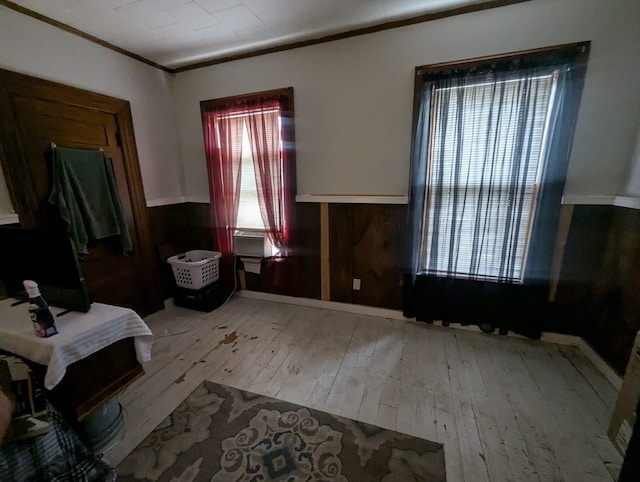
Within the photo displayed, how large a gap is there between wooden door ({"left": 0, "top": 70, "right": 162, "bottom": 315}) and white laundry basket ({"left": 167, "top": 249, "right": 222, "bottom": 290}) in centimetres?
23

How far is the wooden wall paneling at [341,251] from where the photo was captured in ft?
8.00

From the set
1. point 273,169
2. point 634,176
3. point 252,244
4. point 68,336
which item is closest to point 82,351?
point 68,336

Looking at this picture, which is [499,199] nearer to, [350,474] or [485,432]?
[485,432]

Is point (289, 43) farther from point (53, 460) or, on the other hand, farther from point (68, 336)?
point (53, 460)

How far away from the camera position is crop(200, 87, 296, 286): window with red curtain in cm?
241

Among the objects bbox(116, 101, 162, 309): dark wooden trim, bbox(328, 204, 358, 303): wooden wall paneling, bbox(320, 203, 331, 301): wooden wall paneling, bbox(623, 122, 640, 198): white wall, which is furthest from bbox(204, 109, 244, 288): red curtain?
bbox(623, 122, 640, 198): white wall

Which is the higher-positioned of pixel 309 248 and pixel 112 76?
pixel 112 76

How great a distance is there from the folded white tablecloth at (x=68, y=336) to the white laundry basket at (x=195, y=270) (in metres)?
1.20

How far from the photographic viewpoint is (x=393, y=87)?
2092 millimetres

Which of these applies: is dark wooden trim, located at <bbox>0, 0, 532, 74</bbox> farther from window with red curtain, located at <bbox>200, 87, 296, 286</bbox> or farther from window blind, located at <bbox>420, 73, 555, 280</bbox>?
window blind, located at <bbox>420, 73, 555, 280</bbox>

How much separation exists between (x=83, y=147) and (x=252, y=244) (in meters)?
1.54

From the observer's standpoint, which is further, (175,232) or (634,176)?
(175,232)

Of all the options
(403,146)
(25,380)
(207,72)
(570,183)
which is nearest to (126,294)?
(25,380)

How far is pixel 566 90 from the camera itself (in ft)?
5.59
